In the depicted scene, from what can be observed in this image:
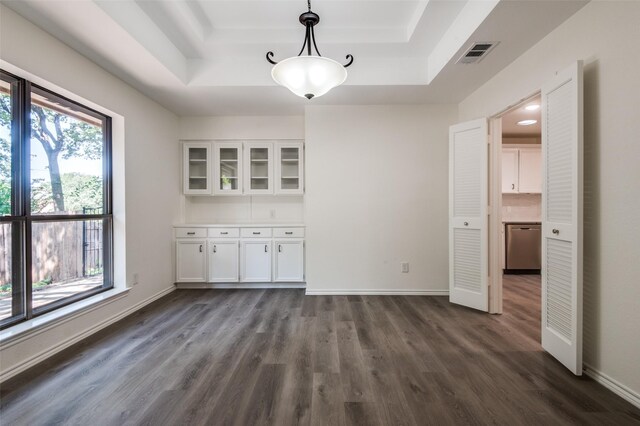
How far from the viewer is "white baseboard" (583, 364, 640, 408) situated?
155 centimetres

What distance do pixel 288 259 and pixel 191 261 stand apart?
4.71ft

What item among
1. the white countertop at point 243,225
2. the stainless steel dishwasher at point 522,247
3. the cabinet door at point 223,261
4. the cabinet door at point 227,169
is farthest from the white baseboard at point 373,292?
the stainless steel dishwasher at point 522,247

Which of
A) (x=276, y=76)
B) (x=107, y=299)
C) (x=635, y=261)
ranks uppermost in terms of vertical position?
(x=276, y=76)

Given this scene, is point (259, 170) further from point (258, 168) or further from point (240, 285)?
point (240, 285)

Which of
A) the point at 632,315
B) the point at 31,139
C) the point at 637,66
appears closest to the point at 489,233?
the point at 632,315

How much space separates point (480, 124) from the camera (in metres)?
2.94

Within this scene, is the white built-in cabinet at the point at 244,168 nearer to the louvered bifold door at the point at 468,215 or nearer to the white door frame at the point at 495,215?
the louvered bifold door at the point at 468,215

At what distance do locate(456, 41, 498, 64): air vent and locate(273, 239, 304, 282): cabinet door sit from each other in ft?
9.32

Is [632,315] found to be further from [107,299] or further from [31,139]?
[31,139]

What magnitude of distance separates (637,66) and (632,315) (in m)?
1.48

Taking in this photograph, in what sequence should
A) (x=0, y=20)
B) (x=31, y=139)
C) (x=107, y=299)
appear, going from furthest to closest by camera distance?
1. (x=107, y=299)
2. (x=31, y=139)
3. (x=0, y=20)

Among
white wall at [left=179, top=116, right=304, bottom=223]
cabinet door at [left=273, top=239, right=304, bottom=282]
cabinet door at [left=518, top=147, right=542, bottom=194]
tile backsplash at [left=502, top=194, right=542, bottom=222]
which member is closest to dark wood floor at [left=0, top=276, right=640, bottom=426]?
cabinet door at [left=273, top=239, right=304, bottom=282]

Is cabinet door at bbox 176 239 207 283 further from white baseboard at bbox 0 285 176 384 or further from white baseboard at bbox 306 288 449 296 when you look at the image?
white baseboard at bbox 306 288 449 296

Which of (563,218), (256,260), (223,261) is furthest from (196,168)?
(563,218)
